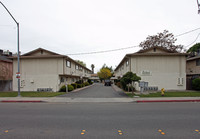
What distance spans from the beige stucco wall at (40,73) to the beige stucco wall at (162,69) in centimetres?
1093

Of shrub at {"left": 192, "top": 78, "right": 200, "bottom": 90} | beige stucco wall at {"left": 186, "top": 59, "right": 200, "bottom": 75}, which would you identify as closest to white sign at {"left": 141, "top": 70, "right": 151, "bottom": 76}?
shrub at {"left": 192, "top": 78, "right": 200, "bottom": 90}

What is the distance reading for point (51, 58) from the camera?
17656mm

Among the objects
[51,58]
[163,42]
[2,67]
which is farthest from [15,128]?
[163,42]

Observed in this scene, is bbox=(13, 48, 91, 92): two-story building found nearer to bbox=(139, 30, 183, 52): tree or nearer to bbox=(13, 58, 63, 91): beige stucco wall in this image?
bbox=(13, 58, 63, 91): beige stucco wall

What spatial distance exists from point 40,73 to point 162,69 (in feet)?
57.5

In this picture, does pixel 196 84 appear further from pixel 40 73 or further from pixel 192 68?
pixel 40 73

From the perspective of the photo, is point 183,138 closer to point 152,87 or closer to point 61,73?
point 152,87

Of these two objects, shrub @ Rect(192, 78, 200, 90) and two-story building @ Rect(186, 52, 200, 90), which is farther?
two-story building @ Rect(186, 52, 200, 90)

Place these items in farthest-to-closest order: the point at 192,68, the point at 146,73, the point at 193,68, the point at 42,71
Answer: the point at 192,68, the point at 193,68, the point at 42,71, the point at 146,73

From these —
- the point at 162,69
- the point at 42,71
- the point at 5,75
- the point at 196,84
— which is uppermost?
the point at 162,69

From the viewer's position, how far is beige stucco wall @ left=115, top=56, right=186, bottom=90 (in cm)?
1708

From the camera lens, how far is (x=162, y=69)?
17234 millimetres

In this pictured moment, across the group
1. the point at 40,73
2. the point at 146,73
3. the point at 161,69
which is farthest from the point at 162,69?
the point at 40,73

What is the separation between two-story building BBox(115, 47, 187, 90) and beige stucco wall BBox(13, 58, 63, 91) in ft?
30.3
